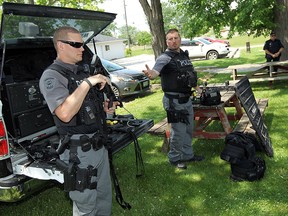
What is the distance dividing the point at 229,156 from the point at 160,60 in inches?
65.2

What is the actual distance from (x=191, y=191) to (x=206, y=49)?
20.4 m

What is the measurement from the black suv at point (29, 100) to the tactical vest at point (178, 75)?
0.66 meters

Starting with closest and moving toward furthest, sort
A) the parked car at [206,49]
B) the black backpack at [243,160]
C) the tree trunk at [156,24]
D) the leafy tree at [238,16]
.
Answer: the black backpack at [243,160], the leafy tree at [238,16], the tree trunk at [156,24], the parked car at [206,49]

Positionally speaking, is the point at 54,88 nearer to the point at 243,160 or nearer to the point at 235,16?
the point at 243,160

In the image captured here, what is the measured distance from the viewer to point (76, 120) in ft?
8.91

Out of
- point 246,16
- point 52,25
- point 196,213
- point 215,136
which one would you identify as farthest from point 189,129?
point 246,16

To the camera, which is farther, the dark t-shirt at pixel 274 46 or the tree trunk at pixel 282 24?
the dark t-shirt at pixel 274 46

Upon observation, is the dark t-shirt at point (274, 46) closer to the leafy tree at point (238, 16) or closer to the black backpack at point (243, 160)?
the leafy tree at point (238, 16)

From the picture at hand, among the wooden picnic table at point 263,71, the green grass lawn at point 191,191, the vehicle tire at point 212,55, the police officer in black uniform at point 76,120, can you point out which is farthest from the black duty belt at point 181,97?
the vehicle tire at point 212,55

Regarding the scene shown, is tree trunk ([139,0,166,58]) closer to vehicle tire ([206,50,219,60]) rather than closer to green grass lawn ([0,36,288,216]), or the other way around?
green grass lawn ([0,36,288,216])

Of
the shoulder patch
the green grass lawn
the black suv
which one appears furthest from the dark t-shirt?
the shoulder patch

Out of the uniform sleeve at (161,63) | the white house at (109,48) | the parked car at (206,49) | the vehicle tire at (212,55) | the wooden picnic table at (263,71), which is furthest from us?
the white house at (109,48)

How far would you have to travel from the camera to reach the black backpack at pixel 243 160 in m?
4.16

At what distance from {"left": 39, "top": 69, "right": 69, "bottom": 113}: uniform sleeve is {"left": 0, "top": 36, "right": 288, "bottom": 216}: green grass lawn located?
4.80ft
